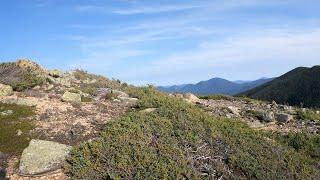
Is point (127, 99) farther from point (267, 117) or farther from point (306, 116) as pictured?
point (306, 116)

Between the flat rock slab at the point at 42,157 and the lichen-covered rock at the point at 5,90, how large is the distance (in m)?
8.35

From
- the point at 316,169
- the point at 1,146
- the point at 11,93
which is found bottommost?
the point at 316,169

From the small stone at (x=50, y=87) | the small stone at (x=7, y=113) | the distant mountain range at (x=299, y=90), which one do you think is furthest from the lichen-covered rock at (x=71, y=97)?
the distant mountain range at (x=299, y=90)

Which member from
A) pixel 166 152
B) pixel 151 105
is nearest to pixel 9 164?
pixel 166 152

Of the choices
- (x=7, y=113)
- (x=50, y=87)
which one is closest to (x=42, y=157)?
(x=7, y=113)

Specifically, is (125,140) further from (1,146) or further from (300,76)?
(300,76)

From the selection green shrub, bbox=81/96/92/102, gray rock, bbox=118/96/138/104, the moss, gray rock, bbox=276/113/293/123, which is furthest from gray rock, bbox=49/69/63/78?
gray rock, bbox=276/113/293/123

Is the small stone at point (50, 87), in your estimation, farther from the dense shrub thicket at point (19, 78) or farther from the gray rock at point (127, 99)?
the gray rock at point (127, 99)

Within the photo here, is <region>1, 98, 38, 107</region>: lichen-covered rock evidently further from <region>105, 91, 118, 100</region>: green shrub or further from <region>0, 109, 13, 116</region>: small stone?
<region>105, 91, 118, 100</region>: green shrub

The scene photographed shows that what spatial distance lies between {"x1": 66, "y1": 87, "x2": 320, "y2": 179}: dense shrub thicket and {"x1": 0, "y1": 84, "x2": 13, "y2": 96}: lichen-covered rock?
28.7ft

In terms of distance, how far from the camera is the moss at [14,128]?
1811 cm

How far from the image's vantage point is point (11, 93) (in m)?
25.2

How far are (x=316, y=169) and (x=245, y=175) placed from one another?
11.0 feet

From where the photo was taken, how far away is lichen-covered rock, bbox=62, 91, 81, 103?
2366 centimetres
